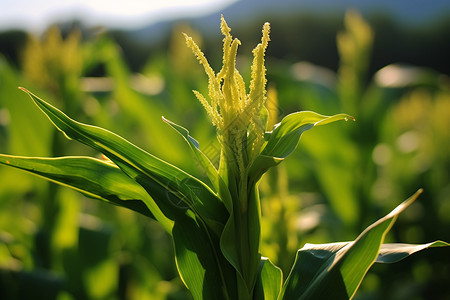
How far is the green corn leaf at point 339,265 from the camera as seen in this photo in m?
0.70

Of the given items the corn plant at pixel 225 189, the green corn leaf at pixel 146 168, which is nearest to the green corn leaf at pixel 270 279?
the corn plant at pixel 225 189

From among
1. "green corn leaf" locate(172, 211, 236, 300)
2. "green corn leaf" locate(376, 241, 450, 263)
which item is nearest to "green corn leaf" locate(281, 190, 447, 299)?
"green corn leaf" locate(376, 241, 450, 263)

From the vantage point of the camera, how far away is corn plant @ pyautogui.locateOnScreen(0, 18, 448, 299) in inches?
26.7

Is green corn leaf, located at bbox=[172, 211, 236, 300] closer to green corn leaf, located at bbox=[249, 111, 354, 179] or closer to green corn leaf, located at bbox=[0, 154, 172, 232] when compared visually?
green corn leaf, located at bbox=[0, 154, 172, 232]

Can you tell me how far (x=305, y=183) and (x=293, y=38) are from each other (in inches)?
335

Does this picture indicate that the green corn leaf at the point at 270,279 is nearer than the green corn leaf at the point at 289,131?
No

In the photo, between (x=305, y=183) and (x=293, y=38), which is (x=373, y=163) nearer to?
(x=305, y=183)

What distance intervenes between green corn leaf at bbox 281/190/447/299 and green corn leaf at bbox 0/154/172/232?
9.1 inches

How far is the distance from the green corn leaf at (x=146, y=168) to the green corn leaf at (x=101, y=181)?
34 mm

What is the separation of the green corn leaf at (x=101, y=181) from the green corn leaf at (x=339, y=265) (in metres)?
0.23

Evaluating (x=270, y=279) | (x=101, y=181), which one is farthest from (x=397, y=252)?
(x=101, y=181)

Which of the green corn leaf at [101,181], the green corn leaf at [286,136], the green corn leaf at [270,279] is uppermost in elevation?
the green corn leaf at [286,136]

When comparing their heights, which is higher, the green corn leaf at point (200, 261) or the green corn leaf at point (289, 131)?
the green corn leaf at point (289, 131)

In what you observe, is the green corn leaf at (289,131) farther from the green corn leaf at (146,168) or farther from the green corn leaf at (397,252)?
the green corn leaf at (397,252)
